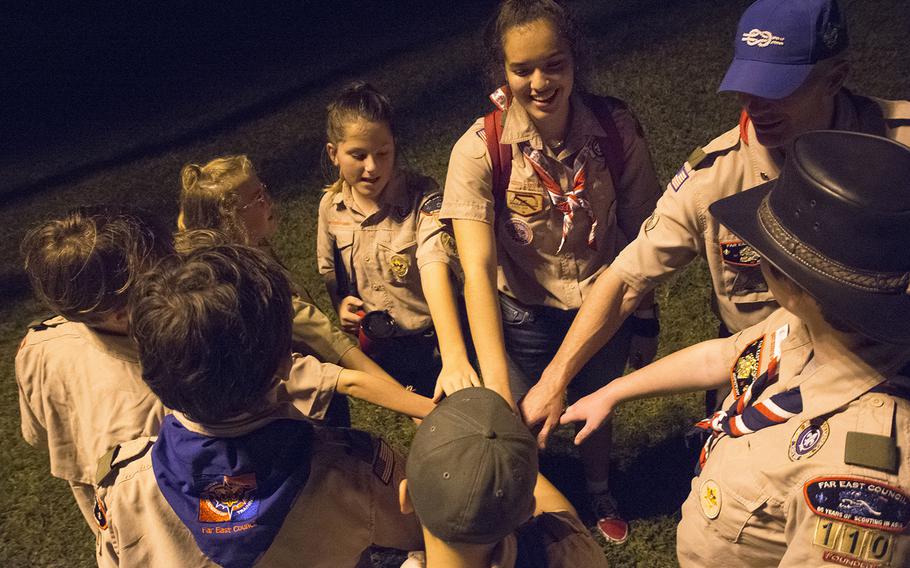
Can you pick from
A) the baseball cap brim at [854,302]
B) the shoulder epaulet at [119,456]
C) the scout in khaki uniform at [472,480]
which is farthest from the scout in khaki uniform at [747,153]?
the shoulder epaulet at [119,456]

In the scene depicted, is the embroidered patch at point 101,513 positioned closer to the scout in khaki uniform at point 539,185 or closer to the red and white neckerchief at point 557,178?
the scout in khaki uniform at point 539,185

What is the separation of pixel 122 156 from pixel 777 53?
16.4 feet

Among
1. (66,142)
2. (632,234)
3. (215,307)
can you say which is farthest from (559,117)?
(66,142)

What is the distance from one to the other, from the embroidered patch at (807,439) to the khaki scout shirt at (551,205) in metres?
1.00

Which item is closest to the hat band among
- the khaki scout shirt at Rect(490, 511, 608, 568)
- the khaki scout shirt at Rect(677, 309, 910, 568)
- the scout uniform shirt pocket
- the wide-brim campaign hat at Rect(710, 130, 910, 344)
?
the wide-brim campaign hat at Rect(710, 130, 910, 344)

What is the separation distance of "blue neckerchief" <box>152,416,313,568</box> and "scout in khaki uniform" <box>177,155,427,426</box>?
1.66 feet

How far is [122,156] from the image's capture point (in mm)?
5605

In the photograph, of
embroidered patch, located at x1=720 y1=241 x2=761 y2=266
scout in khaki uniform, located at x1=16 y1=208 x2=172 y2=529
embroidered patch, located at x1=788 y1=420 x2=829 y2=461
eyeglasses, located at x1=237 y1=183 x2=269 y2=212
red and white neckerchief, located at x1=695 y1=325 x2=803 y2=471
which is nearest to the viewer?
embroidered patch, located at x1=788 y1=420 x2=829 y2=461

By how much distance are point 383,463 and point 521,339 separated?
988 mm

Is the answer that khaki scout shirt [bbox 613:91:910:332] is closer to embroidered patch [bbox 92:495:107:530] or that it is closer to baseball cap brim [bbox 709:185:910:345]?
baseball cap brim [bbox 709:185:910:345]

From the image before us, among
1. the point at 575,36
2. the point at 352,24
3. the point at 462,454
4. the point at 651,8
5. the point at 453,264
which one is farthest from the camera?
the point at 352,24

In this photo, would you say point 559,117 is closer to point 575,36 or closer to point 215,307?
point 575,36

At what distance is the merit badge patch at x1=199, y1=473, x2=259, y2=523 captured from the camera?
4.90 ft

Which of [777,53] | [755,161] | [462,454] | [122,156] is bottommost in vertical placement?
[122,156]
